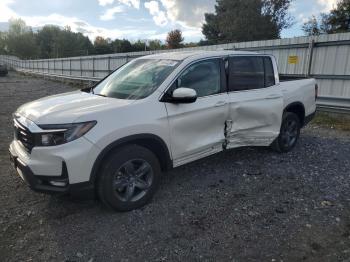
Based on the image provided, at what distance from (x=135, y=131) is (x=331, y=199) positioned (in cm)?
273

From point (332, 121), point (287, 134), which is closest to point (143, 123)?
point (287, 134)

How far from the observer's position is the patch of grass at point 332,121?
8.33 m

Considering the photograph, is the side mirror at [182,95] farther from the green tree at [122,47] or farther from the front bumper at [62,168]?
the green tree at [122,47]

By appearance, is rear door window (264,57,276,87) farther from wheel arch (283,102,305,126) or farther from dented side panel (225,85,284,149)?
wheel arch (283,102,305,126)

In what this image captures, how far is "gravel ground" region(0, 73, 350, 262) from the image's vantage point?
3064 mm

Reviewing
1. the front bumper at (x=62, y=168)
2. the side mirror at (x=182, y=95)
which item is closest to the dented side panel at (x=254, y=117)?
the side mirror at (x=182, y=95)

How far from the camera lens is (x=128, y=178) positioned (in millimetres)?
3684

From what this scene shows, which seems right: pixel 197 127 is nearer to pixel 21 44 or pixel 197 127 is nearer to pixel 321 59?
pixel 321 59

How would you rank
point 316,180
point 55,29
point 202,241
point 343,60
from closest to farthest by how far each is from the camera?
point 202,241 < point 316,180 < point 343,60 < point 55,29

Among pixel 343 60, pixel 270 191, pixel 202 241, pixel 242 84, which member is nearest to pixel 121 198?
pixel 202 241

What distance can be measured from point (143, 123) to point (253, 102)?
206 centimetres

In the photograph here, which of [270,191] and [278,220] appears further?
[270,191]

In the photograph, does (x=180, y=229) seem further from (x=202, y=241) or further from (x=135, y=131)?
(x=135, y=131)

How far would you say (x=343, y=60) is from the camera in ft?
29.8
